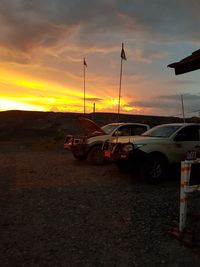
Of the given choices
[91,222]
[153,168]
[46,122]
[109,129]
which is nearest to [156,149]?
[153,168]

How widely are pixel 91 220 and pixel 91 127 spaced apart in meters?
7.64

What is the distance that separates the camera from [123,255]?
4.52 m

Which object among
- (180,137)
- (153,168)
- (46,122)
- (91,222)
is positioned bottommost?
(91,222)

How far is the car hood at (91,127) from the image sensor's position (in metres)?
13.0

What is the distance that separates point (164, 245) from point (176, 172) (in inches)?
230

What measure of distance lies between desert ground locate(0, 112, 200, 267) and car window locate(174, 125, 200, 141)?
1.14 m

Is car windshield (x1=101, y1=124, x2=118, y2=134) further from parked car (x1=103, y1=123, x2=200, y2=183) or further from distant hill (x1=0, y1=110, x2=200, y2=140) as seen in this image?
distant hill (x1=0, y1=110, x2=200, y2=140)

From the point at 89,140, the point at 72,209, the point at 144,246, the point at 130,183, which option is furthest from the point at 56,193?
the point at 89,140

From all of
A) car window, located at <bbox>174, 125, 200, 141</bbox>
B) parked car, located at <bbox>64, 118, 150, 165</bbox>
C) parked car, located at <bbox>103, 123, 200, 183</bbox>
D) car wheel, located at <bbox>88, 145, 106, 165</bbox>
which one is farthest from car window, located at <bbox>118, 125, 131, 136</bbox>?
car window, located at <bbox>174, 125, 200, 141</bbox>

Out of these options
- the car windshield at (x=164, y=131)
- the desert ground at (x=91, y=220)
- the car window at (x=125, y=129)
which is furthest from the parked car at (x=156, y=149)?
the car window at (x=125, y=129)

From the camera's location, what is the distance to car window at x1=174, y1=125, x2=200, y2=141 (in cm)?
977

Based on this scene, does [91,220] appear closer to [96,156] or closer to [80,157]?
[96,156]

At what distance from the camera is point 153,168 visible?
29.8ft

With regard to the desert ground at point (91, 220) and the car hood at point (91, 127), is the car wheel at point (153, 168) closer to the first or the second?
the desert ground at point (91, 220)
